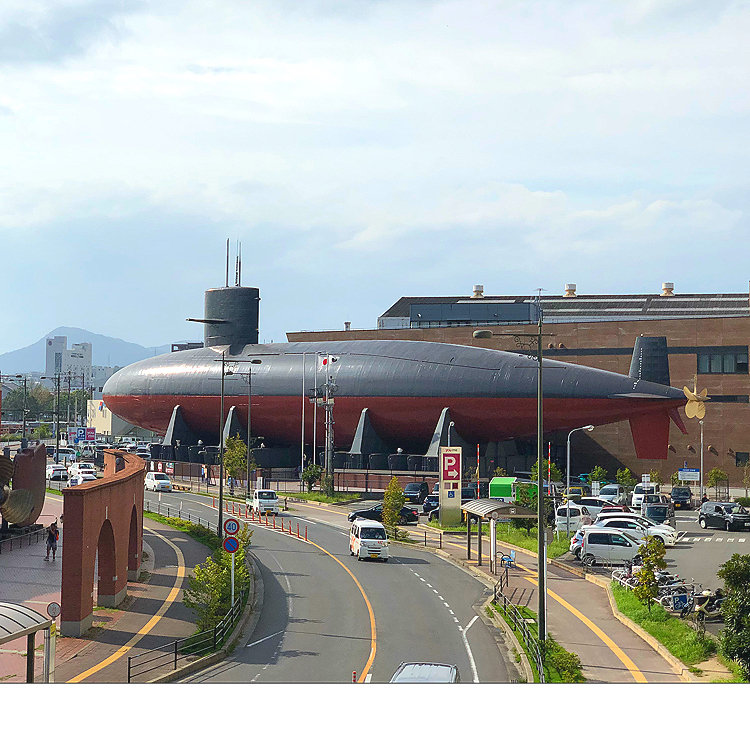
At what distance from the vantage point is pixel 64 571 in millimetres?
26312

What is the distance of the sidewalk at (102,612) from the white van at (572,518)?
64.5 ft

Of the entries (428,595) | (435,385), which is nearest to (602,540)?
(428,595)

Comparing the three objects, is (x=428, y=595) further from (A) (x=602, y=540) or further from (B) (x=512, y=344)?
(B) (x=512, y=344)

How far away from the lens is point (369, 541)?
1661 inches

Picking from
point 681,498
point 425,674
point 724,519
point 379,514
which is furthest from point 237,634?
point 681,498

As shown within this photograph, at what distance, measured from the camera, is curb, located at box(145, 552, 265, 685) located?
72.2 feet

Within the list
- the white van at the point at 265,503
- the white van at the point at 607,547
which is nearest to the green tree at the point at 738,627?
the white van at the point at 607,547

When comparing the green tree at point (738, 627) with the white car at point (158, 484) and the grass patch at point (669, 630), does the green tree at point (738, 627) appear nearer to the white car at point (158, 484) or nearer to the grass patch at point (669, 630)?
the grass patch at point (669, 630)

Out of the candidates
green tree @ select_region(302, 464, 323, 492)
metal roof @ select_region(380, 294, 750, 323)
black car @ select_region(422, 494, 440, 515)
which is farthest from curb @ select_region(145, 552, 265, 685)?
metal roof @ select_region(380, 294, 750, 323)

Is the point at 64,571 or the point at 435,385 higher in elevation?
the point at 435,385

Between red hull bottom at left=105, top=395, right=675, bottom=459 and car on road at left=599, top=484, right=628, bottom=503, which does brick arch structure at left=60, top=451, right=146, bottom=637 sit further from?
red hull bottom at left=105, top=395, right=675, bottom=459

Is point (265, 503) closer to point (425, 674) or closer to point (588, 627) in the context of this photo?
point (588, 627)

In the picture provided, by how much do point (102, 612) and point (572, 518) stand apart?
98.3 ft

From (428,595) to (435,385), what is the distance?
140 ft
